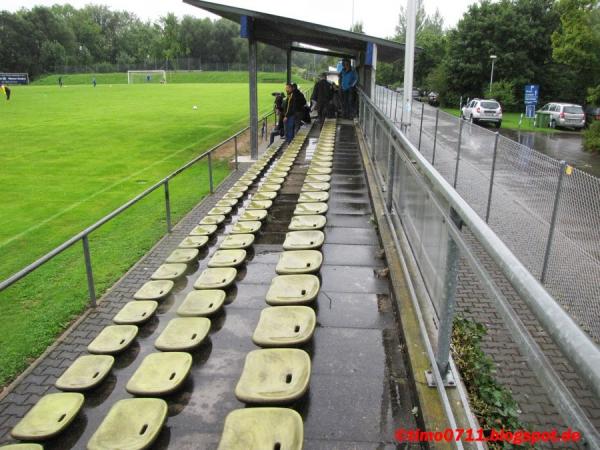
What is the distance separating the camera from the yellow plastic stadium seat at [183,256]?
6055 mm

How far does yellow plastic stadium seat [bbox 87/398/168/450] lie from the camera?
109 inches

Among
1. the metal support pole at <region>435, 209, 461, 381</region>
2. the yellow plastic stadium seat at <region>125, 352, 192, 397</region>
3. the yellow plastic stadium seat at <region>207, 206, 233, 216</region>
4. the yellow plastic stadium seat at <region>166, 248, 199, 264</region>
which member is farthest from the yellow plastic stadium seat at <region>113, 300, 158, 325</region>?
the yellow plastic stadium seat at <region>207, 206, 233, 216</region>

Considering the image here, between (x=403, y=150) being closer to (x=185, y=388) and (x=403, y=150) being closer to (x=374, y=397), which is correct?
(x=374, y=397)

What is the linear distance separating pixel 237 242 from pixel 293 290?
1.92 meters

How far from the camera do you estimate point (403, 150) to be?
534cm

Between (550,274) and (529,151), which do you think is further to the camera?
(529,151)

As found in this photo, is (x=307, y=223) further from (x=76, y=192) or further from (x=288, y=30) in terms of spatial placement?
(x=76, y=192)

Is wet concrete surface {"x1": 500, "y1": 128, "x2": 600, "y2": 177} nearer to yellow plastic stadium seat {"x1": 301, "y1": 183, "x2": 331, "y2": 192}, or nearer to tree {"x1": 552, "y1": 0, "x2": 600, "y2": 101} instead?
tree {"x1": 552, "y1": 0, "x2": 600, "y2": 101}

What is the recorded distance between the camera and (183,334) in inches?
157

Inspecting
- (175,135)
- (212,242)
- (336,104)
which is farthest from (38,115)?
(212,242)

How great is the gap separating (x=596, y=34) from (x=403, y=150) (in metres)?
29.4

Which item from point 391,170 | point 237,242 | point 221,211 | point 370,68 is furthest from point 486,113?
point 237,242

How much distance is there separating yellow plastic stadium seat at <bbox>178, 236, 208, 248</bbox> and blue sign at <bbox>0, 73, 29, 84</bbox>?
301ft

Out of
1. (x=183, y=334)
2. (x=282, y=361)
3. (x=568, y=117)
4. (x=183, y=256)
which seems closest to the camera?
(x=282, y=361)
